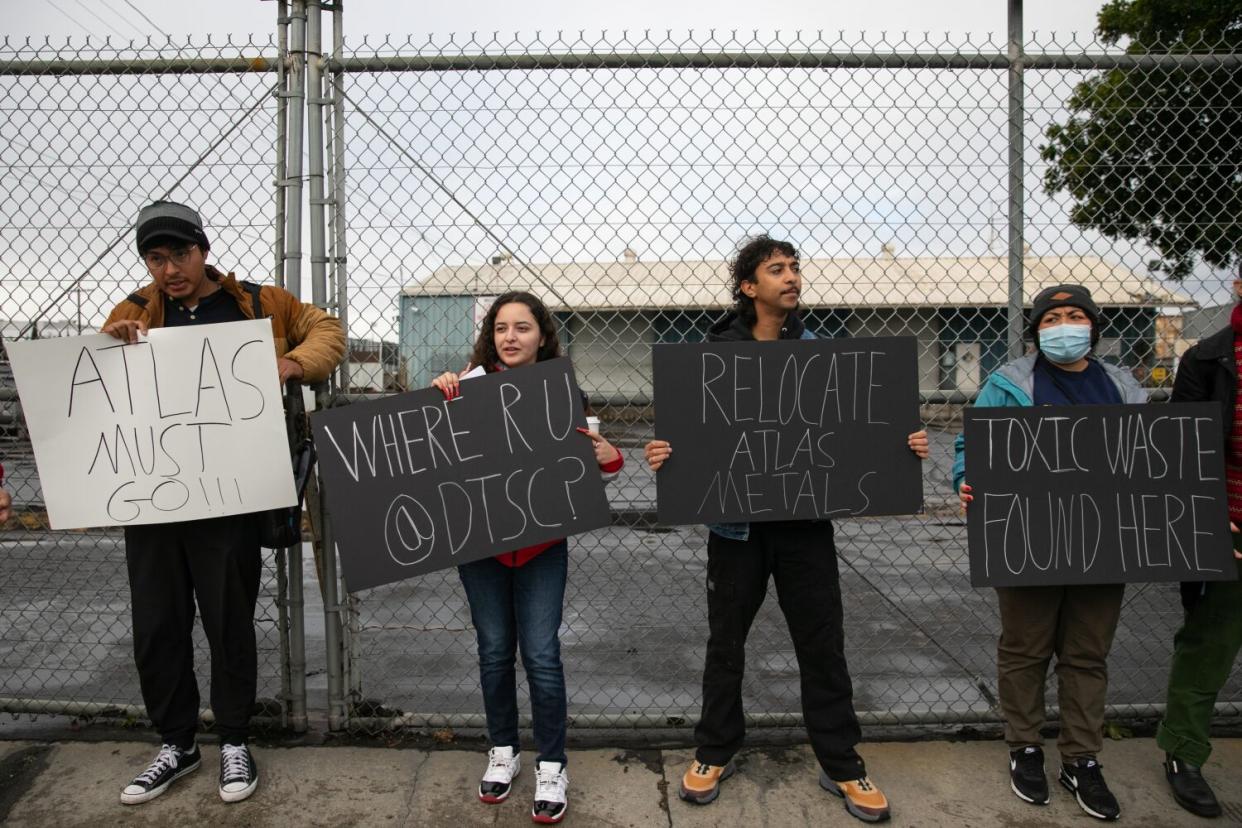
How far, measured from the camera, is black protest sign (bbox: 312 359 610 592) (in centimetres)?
293

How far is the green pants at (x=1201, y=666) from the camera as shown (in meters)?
3.05

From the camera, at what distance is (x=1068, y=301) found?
2.91m

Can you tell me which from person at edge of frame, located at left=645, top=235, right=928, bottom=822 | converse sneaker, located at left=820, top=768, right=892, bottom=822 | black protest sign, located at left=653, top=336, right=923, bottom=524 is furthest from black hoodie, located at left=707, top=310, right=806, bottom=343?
converse sneaker, located at left=820, top=768, right=892, bottom=822

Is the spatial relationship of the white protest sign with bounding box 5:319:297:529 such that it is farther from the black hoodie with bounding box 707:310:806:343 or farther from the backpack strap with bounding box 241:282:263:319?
the black hoodie with bounding box 707:310:806:343

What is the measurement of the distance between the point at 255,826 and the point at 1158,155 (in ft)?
17.3

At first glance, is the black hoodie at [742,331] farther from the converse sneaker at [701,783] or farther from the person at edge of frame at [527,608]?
the converse sneaker at [701,783]

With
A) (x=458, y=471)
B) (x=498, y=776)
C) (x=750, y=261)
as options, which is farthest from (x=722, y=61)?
(x=498, y=776)

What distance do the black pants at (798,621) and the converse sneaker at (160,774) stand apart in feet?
6.12

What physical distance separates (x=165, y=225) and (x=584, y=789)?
2.37 meters

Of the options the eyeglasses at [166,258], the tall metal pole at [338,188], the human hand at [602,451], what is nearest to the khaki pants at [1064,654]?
the human hand at [602,451]

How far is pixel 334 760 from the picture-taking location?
11.1 feet

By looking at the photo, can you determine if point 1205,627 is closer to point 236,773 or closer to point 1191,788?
point 1191,788

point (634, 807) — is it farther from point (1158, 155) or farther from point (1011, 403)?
point (1158, 155)

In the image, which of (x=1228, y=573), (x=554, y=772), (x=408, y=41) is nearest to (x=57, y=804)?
(x=554, y=772)
